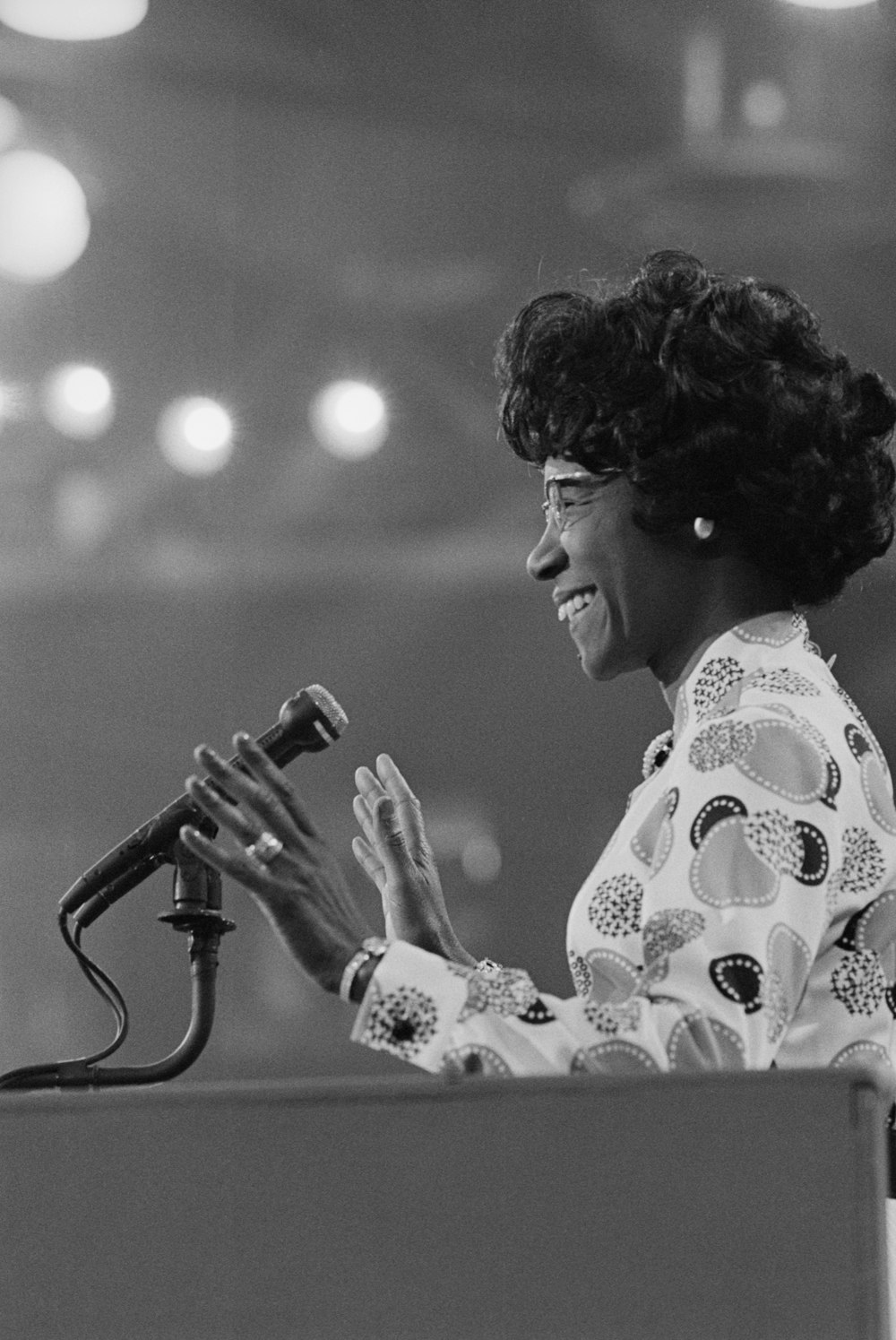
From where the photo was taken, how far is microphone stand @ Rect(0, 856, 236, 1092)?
1697mm

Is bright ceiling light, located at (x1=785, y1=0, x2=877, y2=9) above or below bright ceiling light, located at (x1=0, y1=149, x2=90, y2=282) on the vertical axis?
above

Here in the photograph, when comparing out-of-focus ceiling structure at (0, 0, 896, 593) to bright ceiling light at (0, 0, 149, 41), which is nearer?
out-of-focus ceiling structure at (0, 0, 896, 593)

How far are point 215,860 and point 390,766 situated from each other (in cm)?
68

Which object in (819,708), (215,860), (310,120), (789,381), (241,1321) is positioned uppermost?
(310,120)

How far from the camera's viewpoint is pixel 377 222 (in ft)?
8.42

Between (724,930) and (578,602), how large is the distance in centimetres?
53

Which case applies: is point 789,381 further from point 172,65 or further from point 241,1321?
point 172,65

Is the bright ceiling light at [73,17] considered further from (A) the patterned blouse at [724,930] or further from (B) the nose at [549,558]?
(A) the patterned blouse at [724,930]

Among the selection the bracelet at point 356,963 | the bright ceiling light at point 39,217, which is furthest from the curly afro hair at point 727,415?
the bright ceiling light at point 39,217

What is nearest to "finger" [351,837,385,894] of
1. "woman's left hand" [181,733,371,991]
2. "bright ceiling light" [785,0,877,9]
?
"woman's left hand" [181,733,371,991]

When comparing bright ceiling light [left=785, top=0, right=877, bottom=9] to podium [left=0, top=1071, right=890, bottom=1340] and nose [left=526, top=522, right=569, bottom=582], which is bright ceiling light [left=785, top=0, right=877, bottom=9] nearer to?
nose [left=526, top=522, right=569, bottom=582]

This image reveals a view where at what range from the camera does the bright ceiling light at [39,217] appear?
2.70 m

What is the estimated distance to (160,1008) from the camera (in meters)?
2.51

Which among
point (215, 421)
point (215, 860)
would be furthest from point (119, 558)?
point (215, 860)
